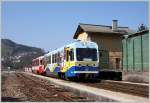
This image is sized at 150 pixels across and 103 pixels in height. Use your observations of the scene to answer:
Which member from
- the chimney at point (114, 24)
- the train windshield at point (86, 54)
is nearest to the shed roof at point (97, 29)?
the chimney at point (114, 24)

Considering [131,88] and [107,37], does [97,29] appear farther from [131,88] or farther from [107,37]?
[131,88]

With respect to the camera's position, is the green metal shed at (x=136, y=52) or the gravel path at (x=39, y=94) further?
the green metal shed at (x=136, y=52)

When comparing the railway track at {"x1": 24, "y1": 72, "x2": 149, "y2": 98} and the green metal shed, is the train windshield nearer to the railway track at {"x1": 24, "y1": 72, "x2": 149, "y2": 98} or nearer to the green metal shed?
the railway track at {"x1": 24, "y1": 72, "x2": 149, "y2": 98}

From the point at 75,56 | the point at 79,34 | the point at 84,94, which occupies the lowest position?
the point at 84,94

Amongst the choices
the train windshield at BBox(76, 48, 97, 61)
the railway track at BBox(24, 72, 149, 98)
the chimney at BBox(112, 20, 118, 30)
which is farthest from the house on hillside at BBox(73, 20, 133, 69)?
the railway track at BBox(24, 72, 149, 98)

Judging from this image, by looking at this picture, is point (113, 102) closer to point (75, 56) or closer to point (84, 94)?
point (84, 94)

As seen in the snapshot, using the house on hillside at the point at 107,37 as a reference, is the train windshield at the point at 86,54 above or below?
below

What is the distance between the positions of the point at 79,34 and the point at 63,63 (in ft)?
80.7

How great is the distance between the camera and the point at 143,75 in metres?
27.0

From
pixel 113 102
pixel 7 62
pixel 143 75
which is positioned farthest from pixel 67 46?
pixel 7 62

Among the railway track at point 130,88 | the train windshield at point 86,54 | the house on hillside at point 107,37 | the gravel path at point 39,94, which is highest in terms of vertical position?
the house on hillside at point 107,37

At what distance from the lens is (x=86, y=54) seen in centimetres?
2492

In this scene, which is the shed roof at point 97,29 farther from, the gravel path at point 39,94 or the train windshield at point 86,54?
the gravel path at point 39,94

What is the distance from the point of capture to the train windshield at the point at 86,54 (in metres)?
24.7
